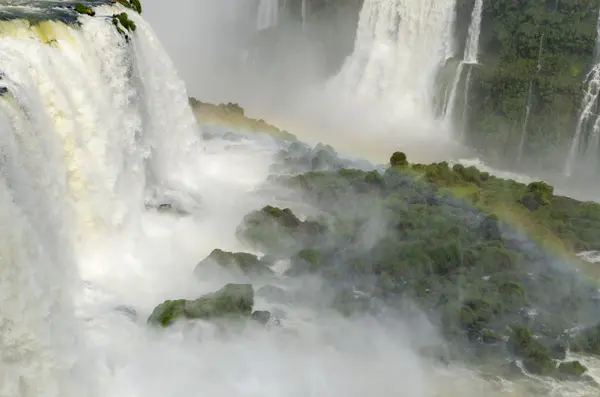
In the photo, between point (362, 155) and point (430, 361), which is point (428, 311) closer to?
point (430, 361)

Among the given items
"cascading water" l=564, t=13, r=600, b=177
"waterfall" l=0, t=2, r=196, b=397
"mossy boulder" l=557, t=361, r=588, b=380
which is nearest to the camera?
"waterfall" l=0, t=2, r=196, b=397

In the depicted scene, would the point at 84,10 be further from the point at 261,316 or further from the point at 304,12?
the point at 304,12

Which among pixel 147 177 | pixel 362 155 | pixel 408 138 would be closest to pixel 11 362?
pixel 147 177

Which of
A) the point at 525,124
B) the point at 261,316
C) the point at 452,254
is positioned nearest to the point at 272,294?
the point at 261,316

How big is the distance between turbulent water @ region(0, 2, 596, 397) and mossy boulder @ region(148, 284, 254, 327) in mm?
209

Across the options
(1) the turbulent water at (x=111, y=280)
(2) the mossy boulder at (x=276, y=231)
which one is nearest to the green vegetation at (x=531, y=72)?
(2) the mossy boulder at (x=276, y=231)

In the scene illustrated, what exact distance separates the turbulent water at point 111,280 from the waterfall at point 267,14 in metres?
19.4

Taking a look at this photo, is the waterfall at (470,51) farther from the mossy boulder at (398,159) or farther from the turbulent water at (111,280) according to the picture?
the turbulent water at (111,280)

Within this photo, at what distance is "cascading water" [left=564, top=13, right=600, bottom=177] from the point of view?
16.8 meters

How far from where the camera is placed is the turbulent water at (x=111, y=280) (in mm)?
6516

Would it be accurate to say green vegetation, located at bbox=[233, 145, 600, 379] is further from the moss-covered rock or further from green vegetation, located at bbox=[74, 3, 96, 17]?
green vegetation, located at bbox=[74, 3, 96, 17]

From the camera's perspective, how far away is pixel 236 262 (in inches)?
399

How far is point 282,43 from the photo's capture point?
29.2 m

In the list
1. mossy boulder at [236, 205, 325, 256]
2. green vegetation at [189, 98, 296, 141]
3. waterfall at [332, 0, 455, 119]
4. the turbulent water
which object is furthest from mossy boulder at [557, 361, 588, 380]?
waterfall at [332, 0, 455, 119]
